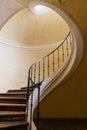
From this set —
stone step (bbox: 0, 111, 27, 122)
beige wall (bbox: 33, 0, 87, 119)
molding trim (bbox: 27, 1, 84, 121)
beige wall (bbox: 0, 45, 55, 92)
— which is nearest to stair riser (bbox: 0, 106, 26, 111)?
stone step (bbox: 0, 111, 27, 122)

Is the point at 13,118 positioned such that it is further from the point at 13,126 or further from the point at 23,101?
the point at 23,101

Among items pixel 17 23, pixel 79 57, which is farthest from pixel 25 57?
pixel 79 57

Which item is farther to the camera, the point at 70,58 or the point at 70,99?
the point at 70,99

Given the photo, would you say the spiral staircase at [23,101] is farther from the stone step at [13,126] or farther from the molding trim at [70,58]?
the molding trim at [70,58]

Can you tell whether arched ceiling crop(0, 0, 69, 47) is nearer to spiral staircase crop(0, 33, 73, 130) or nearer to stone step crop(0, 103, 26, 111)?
spiral staircase crop(0, 33, 73, 130)

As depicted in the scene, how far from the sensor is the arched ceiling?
6.86m

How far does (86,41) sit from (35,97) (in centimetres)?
187

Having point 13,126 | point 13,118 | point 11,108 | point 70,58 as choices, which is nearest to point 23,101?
point 11,108

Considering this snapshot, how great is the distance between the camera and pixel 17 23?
273 inches

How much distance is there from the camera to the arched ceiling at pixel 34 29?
6.86 meters

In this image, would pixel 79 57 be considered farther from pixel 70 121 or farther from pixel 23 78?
pixel 23 78

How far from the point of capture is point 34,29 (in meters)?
7.15

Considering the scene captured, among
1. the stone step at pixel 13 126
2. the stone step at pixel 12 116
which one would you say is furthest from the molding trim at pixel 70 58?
the stone step at pixel 13 126

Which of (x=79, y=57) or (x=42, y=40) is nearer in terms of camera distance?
(x=79, y=57)
